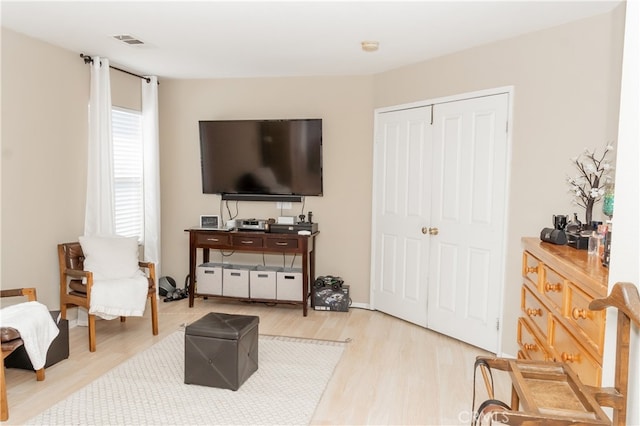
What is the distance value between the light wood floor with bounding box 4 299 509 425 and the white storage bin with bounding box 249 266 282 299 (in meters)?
0.19

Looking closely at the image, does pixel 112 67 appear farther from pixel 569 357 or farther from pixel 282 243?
pixel 569 357

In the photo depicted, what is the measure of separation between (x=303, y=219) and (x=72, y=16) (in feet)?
9.37

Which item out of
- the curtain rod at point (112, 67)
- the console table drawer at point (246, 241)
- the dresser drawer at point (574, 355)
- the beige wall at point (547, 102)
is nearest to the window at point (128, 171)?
the curtain rod at point (112, 67)

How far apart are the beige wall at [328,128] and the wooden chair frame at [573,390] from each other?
6.68 ft

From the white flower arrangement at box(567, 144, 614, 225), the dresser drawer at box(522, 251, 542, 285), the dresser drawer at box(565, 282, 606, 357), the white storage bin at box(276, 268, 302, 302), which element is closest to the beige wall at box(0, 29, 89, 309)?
the white storage bin at box(276, 268, 302, 302)

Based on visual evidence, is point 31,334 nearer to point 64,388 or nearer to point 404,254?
point 64,388

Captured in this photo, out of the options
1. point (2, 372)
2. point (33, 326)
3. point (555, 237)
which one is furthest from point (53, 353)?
point (555, 237)

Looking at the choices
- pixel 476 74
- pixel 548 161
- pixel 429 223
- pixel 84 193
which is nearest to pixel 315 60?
pixel 476 74

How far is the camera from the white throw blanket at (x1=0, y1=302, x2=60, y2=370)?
2906mm

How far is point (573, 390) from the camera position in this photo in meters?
1.61

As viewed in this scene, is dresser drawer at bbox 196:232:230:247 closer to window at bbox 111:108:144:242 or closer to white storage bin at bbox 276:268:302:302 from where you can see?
white storage bin at bbox 276:268:302:302

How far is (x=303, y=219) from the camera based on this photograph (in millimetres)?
5211

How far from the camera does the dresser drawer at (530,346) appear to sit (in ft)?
8.14

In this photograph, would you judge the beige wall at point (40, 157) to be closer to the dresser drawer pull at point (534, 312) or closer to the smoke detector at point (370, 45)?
the smoke detector at point (370, 45)
